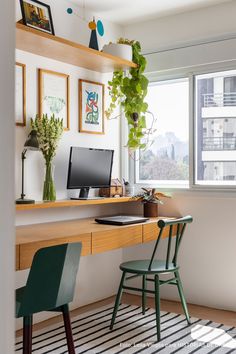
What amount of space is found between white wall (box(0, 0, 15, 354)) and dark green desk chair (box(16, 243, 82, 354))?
1148 millimetres

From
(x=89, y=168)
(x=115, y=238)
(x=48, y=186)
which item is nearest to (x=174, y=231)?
(x=115, y=238)

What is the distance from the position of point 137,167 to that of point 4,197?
3.35 meters

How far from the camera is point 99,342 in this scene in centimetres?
291

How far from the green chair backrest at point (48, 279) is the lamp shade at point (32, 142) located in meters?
1.07

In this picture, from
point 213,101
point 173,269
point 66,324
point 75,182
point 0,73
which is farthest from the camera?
point 213,101

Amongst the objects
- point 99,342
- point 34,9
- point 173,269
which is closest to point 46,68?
point 34,9

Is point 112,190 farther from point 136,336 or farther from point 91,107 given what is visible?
point 136,336

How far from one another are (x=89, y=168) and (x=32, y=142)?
0.62 meters

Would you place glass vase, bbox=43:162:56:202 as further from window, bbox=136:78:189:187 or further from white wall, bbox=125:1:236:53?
white wall, bbox=125:1:236:53

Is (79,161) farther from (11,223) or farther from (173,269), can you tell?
(11,223)

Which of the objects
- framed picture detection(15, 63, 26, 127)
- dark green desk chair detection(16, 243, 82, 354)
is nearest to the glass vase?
framed picture detection(15, 63, 26, 127)

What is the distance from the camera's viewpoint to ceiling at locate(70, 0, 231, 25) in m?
3.56

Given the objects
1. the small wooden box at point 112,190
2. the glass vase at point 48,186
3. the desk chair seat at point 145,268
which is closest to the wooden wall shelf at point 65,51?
the glass vase at point 48,186

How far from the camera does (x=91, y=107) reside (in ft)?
12.5
